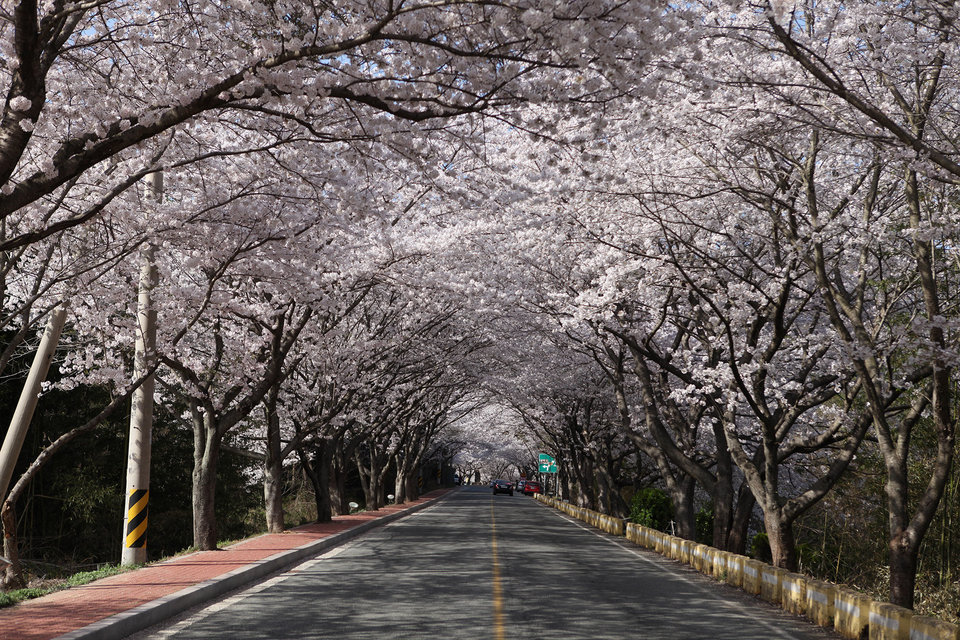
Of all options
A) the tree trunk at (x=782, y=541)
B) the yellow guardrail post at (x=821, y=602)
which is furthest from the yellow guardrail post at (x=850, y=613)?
the tree trunk at (x=782, y=541)

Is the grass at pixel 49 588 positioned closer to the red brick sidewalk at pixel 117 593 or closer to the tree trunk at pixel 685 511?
the red brick sidewalk at pixel 117 593

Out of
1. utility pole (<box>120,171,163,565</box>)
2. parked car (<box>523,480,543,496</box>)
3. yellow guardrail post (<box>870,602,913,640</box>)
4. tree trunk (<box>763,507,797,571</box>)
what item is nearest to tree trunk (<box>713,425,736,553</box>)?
tree trunk (<box>763,507,797,571</box>)

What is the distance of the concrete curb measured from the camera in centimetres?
870

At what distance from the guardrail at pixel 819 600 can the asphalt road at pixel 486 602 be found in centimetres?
29

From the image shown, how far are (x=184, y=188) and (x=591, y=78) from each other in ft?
35.6

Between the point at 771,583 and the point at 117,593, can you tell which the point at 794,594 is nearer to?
the point at 771,583

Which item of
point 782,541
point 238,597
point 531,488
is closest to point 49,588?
point 238,597

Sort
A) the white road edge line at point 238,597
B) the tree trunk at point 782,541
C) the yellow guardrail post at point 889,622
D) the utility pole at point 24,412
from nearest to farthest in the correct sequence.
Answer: the yellow guardrail post at point 889,622 < the white road edge line at point 238,597 < the utility pole at point 24,412 < the tree trunk at point 782,541

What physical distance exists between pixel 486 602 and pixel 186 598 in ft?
12.8

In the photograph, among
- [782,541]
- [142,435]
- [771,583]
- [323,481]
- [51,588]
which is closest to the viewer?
[51,588]

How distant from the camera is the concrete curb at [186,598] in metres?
8.70

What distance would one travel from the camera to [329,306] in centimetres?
2002

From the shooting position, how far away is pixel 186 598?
11.0 m

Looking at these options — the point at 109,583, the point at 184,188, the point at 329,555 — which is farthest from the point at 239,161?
the point at 329,555
